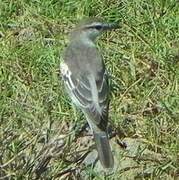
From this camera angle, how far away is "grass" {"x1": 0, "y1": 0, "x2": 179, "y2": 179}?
19.6ft

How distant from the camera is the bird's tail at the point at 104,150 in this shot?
19.9 ft

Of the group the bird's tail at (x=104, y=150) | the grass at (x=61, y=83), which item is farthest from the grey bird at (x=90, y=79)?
the grass at (x=61, y=83)

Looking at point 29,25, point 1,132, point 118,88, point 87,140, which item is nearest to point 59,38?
point 29,25

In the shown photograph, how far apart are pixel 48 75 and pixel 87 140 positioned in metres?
0.88

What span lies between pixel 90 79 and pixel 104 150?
68 centimetres

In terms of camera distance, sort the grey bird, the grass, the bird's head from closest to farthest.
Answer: the grass < the grey bird < the bird's head

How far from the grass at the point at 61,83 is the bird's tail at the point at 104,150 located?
20 centimetres

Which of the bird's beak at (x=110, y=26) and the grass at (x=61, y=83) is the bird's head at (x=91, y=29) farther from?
the grass at (x=61, y=83)

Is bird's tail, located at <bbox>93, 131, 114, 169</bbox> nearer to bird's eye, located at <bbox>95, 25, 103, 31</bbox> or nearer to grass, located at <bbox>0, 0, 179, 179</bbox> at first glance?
grass, located at <bbox>0, 0, 179, 179</bbox>

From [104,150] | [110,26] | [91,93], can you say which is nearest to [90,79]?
[91,93]

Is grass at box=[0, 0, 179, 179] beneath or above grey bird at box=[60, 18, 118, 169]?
beneath

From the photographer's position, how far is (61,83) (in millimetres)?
7254

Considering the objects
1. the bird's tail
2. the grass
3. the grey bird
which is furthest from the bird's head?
the bird's tail

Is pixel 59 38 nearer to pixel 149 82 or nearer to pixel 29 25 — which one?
pixel 29 25
